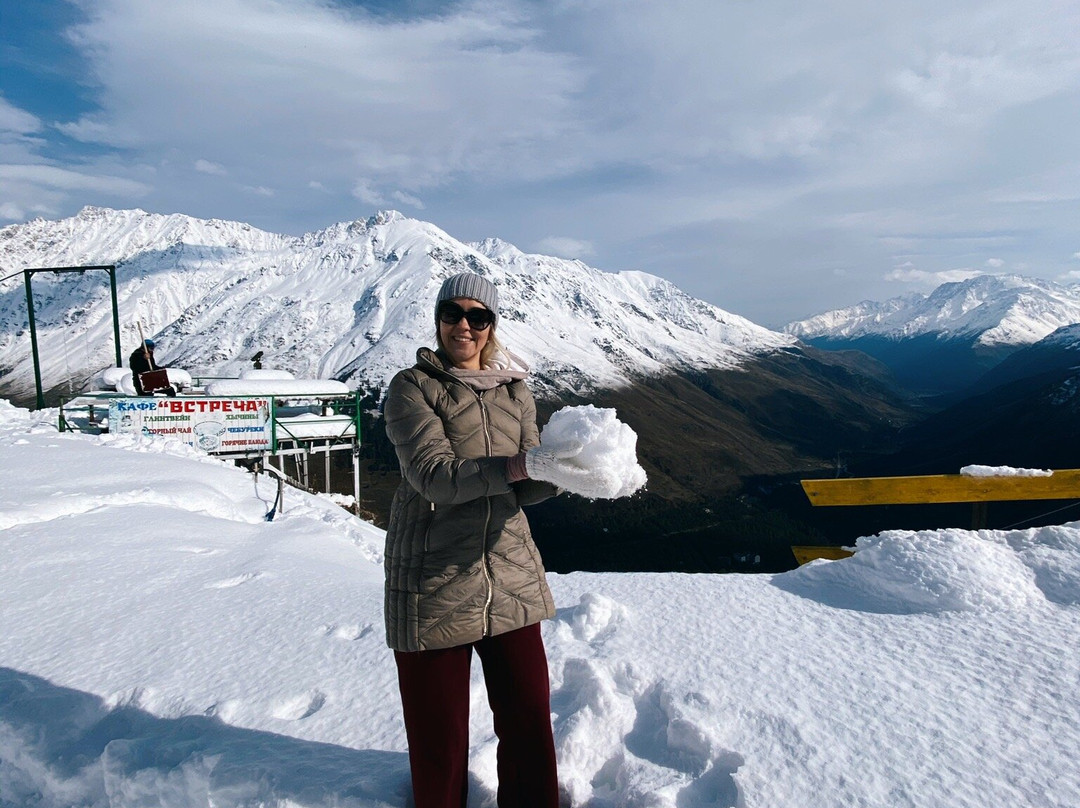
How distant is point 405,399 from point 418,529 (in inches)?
22.0

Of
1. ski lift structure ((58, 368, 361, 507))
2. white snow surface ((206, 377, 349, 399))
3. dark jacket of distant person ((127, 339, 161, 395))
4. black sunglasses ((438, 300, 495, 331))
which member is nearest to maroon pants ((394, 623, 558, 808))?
black sunglasses ((438, 300, 495, 331))

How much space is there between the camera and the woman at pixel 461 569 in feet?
7.95

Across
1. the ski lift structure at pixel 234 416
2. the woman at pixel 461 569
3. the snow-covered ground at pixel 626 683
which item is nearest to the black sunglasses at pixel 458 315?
the woman at pixel 461 569

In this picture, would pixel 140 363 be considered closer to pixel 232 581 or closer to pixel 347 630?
pixel 232 581

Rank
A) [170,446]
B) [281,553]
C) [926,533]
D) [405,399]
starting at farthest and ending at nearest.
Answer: [170,446] → [281,553] → [926,533] → [405,399]

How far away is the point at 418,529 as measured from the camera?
250cm

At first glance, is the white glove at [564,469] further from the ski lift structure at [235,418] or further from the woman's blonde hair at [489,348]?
the ski lift structure at [235,418]

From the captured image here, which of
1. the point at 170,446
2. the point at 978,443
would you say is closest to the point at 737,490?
the point at 978,443

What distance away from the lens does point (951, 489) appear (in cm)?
623

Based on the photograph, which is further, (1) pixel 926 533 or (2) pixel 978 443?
(2) pixel 978 443

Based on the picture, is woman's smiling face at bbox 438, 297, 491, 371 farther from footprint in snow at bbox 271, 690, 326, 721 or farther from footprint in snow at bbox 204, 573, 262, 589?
footprint in snow at bbox 204, 573, 262, 589

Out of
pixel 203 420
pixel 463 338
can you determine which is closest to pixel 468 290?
pixel 463 338

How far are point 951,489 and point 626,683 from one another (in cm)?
462

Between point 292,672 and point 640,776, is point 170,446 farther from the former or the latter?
point 640,776
